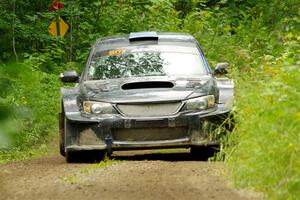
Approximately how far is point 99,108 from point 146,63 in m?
1.30

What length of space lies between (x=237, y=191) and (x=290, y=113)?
724 mm

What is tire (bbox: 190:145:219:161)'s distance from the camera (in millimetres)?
8988

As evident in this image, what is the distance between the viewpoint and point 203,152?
918 centimetres

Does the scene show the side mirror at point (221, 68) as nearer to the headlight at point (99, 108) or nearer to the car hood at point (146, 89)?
the car hood at point (146, 89)

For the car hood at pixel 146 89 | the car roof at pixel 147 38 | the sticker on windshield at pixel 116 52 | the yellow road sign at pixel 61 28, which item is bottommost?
the yellow road sign at pixel 61 28

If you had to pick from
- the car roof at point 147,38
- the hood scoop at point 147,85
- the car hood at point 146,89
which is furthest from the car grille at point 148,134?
the car roof at point 147,38

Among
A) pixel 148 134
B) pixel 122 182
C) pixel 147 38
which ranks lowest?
pixel 148 134

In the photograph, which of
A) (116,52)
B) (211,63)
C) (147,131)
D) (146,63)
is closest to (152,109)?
(147,131)

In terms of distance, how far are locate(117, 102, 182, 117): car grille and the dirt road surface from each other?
694 millimetres

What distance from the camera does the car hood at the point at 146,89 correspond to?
28.4 ft

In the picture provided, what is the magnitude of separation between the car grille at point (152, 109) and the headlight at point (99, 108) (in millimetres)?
134

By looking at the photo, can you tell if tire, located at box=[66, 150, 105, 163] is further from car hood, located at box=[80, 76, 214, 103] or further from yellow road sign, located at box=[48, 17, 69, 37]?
yellow road sign, located at box=[48, 17, 69, 37]

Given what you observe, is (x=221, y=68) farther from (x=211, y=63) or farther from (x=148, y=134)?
(x=211, y=63)

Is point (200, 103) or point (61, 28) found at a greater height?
point (200, 103)
